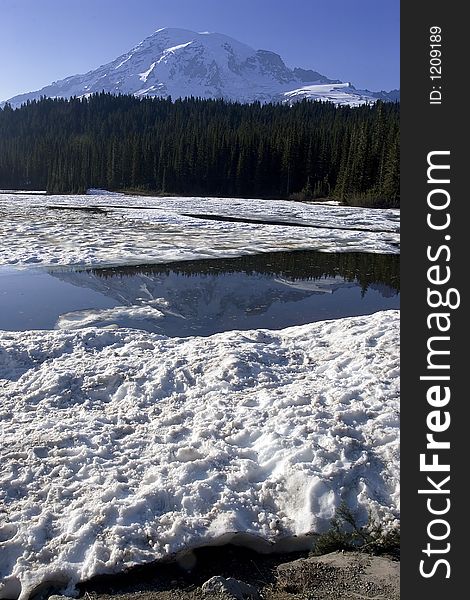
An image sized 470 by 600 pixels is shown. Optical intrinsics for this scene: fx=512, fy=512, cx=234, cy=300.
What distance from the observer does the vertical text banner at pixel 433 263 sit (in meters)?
3.90

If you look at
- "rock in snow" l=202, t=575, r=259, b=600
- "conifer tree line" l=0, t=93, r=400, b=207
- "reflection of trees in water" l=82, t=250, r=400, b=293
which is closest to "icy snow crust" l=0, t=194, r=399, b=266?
"reflection of trees in water" l=82, t=250, r=400, b=293

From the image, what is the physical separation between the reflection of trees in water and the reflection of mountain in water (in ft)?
0.14

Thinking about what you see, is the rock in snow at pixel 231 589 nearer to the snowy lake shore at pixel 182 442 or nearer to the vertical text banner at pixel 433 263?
the snowy lake shore at pixel 182 442

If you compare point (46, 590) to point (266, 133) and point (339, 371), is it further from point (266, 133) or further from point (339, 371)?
point (266, 133)

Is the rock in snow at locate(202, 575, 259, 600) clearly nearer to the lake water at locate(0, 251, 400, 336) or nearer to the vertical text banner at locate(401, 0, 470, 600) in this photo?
the vertical text banner at locate(401, 0, 470, 600)

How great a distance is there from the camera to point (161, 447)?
7055 millimetres

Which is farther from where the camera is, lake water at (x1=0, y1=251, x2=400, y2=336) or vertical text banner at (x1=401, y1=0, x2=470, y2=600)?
lake water at (x1=0, y1=251, x2=400, y2=336)

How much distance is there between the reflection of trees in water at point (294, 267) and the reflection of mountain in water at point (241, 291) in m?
0.04

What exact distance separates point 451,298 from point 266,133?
102501 mm

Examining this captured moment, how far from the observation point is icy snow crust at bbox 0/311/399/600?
220 inches

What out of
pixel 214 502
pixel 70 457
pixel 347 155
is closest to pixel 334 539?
pixel 214 502

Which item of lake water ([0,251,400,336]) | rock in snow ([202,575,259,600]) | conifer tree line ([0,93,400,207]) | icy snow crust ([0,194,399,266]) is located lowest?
rock in snow ([202,575,259,600])

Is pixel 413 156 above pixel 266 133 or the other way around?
the other way around

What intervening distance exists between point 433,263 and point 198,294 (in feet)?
44.2
